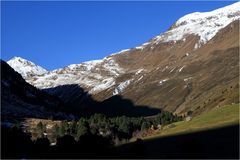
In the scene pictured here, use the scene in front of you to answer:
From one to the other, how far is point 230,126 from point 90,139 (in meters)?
51.9

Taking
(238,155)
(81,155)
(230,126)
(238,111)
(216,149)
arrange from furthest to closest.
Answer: (238,111) < (230,126) < (216,149) < (81,155) < (238,155)

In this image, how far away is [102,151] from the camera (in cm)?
10238

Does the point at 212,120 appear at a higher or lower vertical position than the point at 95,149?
higher

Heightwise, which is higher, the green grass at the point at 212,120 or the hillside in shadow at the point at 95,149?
the green grass at the point at 212,120

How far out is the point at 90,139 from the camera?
106 meters

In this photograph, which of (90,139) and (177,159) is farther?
(90,139)

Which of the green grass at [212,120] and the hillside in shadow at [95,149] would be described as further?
the green grass at [212,120]

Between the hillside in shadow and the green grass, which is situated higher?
the green grass

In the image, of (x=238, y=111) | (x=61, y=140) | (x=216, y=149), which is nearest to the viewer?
(x=216, y=149)

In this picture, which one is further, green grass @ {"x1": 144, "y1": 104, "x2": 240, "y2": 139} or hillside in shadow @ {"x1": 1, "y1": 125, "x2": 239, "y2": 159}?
green grass @ {"x1": 144, "y1": 104, "x2": 240, "y2": 139}

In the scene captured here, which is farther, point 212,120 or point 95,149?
point 212,120

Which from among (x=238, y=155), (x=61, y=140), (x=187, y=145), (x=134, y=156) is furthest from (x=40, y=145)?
(x=238, y=155)

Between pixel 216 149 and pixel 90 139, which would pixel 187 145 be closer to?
pixel 216 149

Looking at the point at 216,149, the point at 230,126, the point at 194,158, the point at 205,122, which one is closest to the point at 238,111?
the point at 205,122
